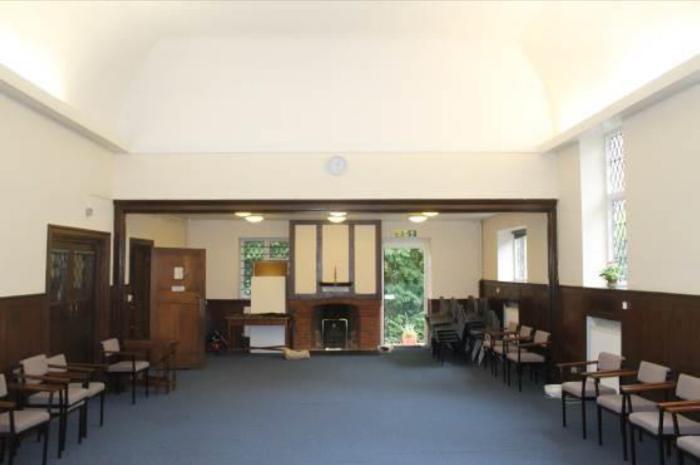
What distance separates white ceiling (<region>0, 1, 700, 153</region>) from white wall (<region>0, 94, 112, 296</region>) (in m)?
0.59

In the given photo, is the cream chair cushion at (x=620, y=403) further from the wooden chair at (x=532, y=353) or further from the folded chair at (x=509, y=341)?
the folded chair at (x=509, y=341)

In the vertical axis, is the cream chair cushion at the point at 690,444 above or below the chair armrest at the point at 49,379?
below

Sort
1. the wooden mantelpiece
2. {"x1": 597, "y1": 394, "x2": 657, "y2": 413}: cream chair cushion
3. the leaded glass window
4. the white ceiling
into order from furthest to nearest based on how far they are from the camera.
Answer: the wooden mantelpiece < the leaded glass window < the white ceiling < {"x1": 597, "y1": 394, "x2": 657, "y2": 413}: cream chair cushion

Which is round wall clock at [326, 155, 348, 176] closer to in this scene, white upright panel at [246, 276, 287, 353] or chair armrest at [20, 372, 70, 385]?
chair armrest at [20, 372, 70, 385]

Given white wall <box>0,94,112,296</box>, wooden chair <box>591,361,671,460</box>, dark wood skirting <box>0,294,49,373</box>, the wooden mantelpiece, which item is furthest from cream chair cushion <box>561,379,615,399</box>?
the wooden mantelpiece

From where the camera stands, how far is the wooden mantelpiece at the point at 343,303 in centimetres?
1102

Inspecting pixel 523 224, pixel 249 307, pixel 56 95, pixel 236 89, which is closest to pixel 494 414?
pixel 523 224

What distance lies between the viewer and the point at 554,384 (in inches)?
279

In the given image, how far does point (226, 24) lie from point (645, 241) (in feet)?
16.8

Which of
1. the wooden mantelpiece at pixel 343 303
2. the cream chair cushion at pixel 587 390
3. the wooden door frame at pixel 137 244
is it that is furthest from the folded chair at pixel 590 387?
the wooden door frame at pixel 137 244

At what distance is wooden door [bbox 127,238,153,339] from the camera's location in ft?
29.0

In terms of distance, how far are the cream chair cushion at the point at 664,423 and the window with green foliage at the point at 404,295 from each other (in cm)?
741

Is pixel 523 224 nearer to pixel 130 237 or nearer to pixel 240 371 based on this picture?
pixel 240 371

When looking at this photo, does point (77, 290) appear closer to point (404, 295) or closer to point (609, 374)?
point (609, 374)
